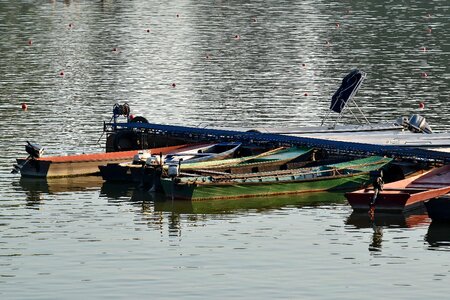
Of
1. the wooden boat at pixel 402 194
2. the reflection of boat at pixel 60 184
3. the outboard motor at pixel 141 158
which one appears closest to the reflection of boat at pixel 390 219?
the wooden boat at pixel 402 194

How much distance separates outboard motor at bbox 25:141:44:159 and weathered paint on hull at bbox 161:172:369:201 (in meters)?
8.09

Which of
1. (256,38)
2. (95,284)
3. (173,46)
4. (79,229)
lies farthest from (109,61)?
(95,284)

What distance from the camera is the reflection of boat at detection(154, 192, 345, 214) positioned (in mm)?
61250

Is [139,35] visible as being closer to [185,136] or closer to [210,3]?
[210,3]

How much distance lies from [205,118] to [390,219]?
101 ft

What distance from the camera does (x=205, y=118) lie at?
3462 inches

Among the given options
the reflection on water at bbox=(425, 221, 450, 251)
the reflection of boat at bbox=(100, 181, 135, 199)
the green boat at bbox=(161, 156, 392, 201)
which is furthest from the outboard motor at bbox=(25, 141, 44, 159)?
the reflection on water at bbox=(425, 221, 450, 251)

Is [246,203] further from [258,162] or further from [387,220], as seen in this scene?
[387,220]

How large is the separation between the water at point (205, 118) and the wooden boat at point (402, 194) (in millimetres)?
528

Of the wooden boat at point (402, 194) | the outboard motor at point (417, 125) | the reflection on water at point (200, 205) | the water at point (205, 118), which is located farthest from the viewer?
the outboard motor at point (417, 125)

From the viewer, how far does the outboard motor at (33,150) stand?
6788 centimetres

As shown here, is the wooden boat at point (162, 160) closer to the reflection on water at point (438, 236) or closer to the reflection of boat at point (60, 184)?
the reflection of boat at point (60, 184)

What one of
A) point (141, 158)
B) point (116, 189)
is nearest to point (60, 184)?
point (116, 189)

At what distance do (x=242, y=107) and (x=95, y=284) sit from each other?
44542mm
